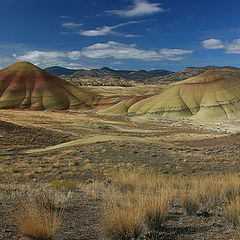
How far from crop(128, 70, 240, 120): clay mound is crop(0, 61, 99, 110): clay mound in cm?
3939

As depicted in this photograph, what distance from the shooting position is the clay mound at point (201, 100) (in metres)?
→ 80.1

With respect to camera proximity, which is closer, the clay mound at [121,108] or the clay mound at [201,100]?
the clay mound at [201,100]

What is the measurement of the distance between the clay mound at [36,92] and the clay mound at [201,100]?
3939cm

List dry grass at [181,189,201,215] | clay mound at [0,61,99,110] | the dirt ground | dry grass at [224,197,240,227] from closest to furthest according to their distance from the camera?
1. the dirt ground
2. dry grass at [224,197,240,227]
3. dry grass at [181,189,201,215]
4. clay mound at [0,61,99,110]

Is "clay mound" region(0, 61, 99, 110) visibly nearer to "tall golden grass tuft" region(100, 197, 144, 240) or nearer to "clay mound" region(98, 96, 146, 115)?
"clay mound" region(98, 96, 146, 115)

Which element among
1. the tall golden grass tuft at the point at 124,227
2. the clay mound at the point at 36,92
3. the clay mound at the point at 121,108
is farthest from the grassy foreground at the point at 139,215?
the clay mound at the point at 36,92

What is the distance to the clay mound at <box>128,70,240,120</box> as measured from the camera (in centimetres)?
8012

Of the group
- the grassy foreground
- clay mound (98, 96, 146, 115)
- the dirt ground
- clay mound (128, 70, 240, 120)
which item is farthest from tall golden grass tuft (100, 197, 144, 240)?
clay mound (98, 96, 146, 115)

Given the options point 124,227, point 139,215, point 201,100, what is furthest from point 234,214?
point 201,100

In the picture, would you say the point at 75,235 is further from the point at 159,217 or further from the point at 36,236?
the point at 159,217

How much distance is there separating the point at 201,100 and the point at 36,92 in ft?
278

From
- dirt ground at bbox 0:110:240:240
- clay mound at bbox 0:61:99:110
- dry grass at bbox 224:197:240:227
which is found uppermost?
clay mound at bbox 0:61:99:110

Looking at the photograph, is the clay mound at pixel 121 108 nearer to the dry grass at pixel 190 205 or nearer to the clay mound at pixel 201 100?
the clay mound at pixel 201 100

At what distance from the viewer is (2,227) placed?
15.0ft
